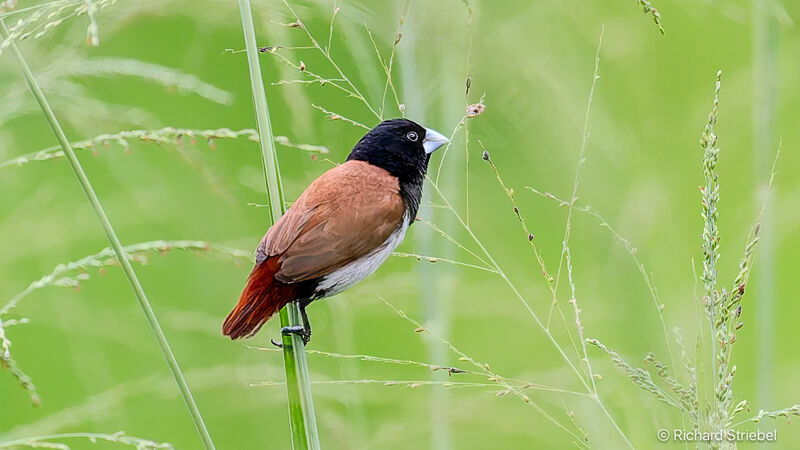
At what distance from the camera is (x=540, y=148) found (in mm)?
2512

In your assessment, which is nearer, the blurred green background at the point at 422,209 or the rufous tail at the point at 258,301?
the rufous tail at the point at 258,301

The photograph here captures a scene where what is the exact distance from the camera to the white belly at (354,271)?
161 cm

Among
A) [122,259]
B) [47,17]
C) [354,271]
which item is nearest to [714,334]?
[354,271]

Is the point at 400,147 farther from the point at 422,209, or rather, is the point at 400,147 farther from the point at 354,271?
the point at 354,271

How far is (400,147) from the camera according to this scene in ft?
6.30

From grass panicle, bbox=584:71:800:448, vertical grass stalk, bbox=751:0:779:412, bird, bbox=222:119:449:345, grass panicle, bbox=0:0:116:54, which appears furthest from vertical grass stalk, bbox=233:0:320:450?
vertical grass stalk, bbox=751:0:779:412

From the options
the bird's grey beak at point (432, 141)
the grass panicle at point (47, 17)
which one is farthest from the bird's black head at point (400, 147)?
the grass panicle at point (47, 17)

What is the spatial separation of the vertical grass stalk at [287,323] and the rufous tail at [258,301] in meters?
0.05

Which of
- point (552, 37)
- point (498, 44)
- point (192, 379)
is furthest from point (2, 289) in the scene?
point (552, 37)

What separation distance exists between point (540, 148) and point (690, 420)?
124cm

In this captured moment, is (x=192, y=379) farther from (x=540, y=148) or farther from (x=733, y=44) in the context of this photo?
(x=733, y=44)

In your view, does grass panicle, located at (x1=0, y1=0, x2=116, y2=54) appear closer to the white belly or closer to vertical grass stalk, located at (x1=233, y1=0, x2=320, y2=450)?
vertical grass stalk, located at (x1=233, y1=0, x2=320, y2=450)

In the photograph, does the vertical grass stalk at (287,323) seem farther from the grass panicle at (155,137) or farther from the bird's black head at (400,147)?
the bird's black head at (400,147)

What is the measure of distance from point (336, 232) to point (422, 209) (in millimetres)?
363
